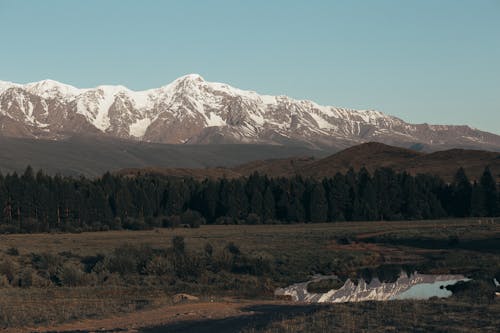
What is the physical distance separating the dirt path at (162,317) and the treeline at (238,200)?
73.9m

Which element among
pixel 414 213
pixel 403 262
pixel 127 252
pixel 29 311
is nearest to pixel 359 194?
pixel 414 213

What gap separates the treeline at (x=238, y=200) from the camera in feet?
358

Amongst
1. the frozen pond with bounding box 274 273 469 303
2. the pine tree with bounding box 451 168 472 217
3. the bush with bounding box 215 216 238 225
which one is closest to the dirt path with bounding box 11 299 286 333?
the frozen pond with bounding box 274 273 469 303

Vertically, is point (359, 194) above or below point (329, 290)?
above

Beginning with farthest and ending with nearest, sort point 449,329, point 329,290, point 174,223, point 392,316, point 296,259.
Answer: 1. point 174,223
2. point 296,259
3. point 329,290
4. point 392,316
5. point 449,329

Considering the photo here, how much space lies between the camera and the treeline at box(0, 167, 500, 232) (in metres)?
109

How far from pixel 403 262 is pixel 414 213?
5760 centimetres

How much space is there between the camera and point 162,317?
99.6ft

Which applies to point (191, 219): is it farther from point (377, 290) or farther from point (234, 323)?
point (234, 323)

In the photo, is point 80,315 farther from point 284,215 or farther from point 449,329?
point 284,215

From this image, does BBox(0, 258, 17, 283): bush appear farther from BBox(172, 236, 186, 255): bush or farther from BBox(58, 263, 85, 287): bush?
BBox(172, 236, 186, 255): bush

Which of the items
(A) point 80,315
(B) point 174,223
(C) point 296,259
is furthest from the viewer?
(B) point 174,223

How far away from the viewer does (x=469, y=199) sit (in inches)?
4604

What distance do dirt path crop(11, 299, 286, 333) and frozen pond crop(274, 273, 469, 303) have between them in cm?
838
